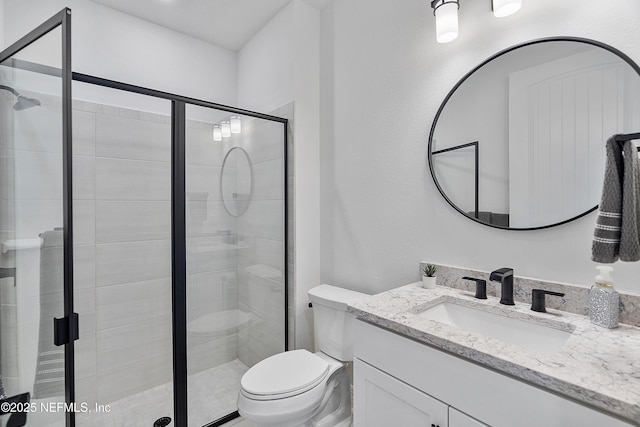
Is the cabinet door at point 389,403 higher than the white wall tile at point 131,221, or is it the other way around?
the white wall tile at point 131,221

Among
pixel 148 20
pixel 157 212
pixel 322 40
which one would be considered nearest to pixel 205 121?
pixel 157 212

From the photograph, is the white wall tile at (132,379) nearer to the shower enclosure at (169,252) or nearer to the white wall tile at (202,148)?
the shower enclosure at (169,252)

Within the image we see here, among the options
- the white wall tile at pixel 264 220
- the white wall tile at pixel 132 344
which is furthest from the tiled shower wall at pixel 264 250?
the white wall tile at pixel 132 344

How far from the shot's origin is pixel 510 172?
49.9 inches

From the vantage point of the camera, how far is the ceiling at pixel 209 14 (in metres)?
2.09

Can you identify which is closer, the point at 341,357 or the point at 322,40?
the point at 341,357

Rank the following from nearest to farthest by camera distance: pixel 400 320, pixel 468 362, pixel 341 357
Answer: pixel 468 362
pixel 400 320
pixel 341 357

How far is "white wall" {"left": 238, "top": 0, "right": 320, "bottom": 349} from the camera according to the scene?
2.09 meters

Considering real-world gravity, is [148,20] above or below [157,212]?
above

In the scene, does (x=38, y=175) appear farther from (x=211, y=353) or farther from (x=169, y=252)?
(x=211, y=353)

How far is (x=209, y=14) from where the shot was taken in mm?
2209

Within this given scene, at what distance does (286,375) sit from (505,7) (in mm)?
1849

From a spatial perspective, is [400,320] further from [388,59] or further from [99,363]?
[99,363]

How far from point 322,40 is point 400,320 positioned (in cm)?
199
